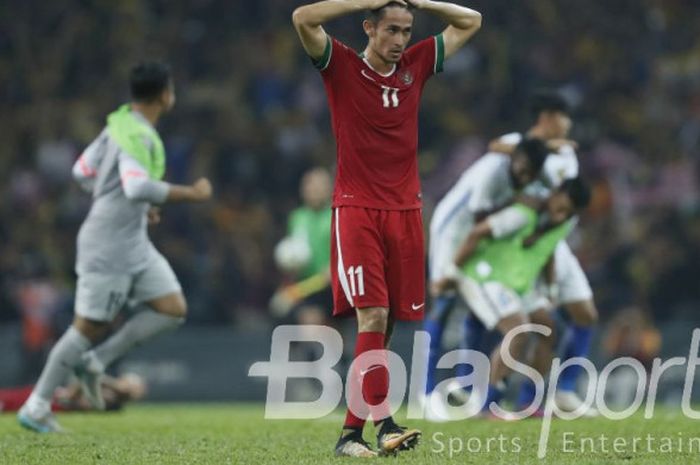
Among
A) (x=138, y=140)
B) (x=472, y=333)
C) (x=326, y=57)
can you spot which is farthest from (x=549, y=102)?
(x=326, y=57)

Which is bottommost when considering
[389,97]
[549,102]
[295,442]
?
[295,442]

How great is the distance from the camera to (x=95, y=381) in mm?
10320

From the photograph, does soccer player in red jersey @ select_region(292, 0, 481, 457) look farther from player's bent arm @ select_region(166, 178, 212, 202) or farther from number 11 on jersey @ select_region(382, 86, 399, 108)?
player's bent arm @ select_region(166, 178, 212, 202)

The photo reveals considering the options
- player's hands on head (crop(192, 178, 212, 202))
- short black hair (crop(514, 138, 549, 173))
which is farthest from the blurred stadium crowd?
player's hands on head (crop(192, 178, 212, 202))

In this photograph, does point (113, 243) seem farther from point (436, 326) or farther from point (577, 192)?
point (577, 192)

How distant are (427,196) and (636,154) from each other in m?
2.61

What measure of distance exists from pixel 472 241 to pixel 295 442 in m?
2.86

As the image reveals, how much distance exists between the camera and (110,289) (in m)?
10.0

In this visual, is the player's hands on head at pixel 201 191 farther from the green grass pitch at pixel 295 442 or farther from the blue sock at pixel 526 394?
the blue sock at pixel 526 394

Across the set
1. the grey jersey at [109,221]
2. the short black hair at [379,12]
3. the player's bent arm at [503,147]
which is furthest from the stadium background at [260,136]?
the short black hair at [379,12]

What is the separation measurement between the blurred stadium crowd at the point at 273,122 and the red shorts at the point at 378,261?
9.07m

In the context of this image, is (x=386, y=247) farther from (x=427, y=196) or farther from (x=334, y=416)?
(x=427, y=196)

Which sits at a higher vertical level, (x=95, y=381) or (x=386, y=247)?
(x=386, y=247)

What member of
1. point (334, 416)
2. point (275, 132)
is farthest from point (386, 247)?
point (275, 132)
